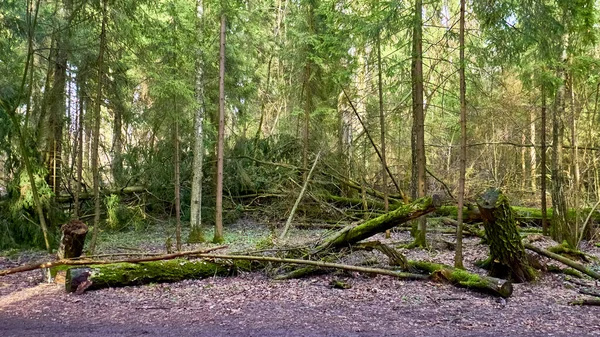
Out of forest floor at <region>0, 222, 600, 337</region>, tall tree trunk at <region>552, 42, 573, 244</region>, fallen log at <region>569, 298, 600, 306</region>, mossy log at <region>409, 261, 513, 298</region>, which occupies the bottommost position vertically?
forest floor at <region>0, 222, 600, 337</region>

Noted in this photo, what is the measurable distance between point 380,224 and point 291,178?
7.05m

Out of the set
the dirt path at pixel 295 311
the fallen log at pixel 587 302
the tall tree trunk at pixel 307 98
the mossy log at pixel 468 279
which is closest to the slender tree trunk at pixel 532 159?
the tall tree trunk at pixel 307 98

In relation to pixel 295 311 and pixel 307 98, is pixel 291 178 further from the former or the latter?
pixel 295 311

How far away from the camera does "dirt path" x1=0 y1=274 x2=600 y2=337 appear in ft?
15.4

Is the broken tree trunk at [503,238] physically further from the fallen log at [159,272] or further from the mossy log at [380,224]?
the fallen log at [159,272]

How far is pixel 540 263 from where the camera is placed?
7.24 metres

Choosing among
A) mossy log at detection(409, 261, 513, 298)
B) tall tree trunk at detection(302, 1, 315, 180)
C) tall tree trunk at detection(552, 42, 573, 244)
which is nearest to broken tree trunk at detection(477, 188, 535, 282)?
mossy log at detection(409, 261, 513, 298)

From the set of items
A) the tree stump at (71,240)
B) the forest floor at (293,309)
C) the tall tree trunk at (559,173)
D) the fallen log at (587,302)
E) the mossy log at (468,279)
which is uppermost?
the tall tree trunk at (559,173)

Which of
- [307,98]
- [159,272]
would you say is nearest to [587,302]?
[159,272]

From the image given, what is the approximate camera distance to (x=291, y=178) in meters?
14.1

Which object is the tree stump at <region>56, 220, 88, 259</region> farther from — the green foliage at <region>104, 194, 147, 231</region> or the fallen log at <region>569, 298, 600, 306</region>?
the fallen log at <region>569, 298, 600, 306</region>

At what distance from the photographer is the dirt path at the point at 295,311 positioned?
468cm

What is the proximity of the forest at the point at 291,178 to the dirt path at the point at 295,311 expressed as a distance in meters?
0.04

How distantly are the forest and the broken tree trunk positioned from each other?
3 cm
